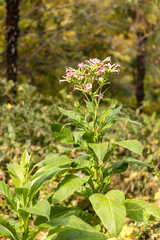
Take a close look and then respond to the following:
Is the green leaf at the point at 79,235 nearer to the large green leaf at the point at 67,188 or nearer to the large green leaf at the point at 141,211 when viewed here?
the large green leaf at the point at 67,188

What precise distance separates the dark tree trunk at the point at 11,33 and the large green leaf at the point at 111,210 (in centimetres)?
475

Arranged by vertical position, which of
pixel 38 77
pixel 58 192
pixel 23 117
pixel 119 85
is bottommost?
pixel 119 85

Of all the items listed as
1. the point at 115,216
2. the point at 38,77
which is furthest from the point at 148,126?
the point at 38,77

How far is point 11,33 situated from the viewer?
6.73 meters

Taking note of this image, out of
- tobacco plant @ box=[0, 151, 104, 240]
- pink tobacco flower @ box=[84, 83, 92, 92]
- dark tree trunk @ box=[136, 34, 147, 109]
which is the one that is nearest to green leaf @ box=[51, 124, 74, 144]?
tobacco plant @ box=[0, 151, 104, 240]

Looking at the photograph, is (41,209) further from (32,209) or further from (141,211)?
(141,211)

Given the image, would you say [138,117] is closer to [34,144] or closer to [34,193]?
[34,144]

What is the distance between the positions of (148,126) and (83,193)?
3677 millimetres

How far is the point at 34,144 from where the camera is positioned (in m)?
5.74

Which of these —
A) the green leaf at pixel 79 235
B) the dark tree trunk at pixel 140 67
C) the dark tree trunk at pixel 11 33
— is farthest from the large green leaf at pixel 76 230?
the dark tree trunk at pixel 140 67

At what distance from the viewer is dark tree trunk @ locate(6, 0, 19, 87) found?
662 cm

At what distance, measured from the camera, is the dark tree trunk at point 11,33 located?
6625 mm

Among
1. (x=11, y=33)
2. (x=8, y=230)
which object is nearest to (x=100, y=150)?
(x=8, y=230)

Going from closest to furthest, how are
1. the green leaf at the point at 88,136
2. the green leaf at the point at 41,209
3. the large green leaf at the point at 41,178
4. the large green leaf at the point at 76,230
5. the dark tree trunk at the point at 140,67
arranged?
the green leaf at the point at 41,209 < the large green leaf at the point at 76,230 < the large green leaf at the point at 41,178 < the green leaf at the point at 88,136 < the dark tree trunk at the point at 140,67
